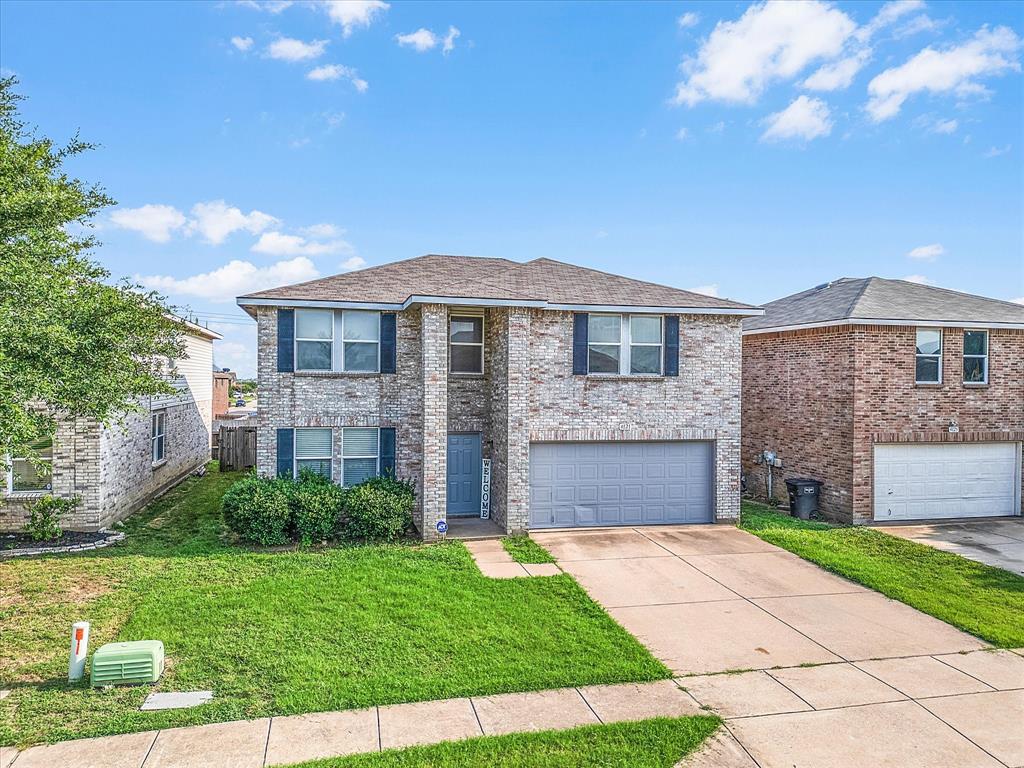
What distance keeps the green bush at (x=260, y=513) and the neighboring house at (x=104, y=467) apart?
2.28 meters

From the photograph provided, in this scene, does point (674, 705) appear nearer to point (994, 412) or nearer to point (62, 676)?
point (62, 676)

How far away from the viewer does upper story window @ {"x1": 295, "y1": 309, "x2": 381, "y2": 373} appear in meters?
13.1

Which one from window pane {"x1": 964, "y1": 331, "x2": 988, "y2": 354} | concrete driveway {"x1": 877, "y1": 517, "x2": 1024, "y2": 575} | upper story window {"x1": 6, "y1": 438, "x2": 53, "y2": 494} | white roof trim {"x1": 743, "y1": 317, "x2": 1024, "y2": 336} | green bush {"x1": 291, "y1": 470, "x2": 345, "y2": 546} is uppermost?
white roof trim {"x1": 743, "y1": 317, "x2": 1024, "y2": 336}

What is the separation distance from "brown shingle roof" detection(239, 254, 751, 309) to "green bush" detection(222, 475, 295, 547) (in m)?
4.01

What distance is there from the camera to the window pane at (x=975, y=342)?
1527 cm

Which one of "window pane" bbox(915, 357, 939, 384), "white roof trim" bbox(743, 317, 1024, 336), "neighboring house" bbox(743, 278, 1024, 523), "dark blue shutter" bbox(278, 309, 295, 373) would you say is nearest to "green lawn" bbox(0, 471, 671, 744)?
"dark blue shutter" bbox(278, 309, 295, 373)

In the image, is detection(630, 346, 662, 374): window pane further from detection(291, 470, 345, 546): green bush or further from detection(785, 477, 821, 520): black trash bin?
detection(291, 470, 345, 546): green bush

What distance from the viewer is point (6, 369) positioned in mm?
7027

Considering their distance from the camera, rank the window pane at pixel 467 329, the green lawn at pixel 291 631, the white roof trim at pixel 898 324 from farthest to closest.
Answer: the white roof trim at pixel 898 324 → the window pane at pixel 467 329 → the green lawn at pixel 291 631

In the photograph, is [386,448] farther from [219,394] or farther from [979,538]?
[219,394]

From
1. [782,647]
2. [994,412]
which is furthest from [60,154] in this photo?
[994,412]

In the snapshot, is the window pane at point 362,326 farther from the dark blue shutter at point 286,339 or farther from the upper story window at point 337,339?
the dark blue shutter at point 286,339

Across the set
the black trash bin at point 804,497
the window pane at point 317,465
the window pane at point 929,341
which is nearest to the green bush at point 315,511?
the window pane at point 317,465

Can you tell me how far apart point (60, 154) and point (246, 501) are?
23.1ft
